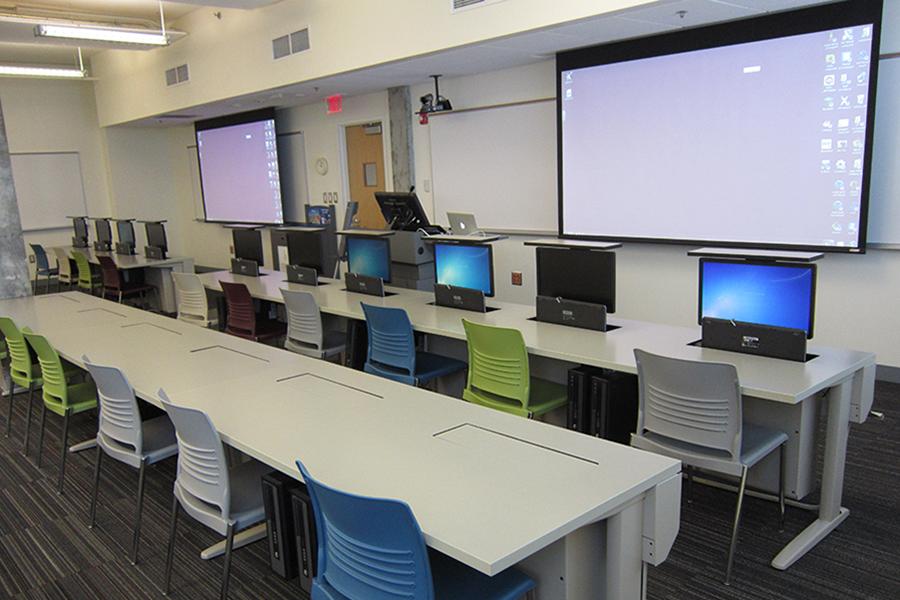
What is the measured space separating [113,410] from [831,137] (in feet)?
15.3

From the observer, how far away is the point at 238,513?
253cm

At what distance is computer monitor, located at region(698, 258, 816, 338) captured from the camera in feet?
9.78

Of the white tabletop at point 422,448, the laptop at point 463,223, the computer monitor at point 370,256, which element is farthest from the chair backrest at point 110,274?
the laptop at point 463,223

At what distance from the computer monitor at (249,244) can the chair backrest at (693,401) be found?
4.44 meters

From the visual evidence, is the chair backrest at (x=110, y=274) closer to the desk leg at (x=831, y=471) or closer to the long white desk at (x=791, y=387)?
the long white desk at (x=791, y=387)

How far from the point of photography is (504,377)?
136 inches

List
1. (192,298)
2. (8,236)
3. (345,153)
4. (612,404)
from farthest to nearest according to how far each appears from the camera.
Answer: (345,153)
(192,298)
(8,236)
(612,404)

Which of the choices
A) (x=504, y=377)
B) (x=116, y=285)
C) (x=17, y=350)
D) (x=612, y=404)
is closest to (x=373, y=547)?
(x=504, y=377)

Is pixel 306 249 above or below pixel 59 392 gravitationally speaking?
above

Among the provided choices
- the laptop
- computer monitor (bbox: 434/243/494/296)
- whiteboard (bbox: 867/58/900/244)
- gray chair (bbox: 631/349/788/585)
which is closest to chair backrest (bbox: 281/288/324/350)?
computer monitor (bbox: 434/243/494/296)

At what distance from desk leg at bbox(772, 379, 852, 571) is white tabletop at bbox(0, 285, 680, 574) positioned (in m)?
1.20

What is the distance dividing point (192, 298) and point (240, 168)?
15.7 ft

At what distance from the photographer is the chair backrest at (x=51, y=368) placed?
3.70 metres

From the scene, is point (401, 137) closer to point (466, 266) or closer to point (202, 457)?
point (466, 266)
